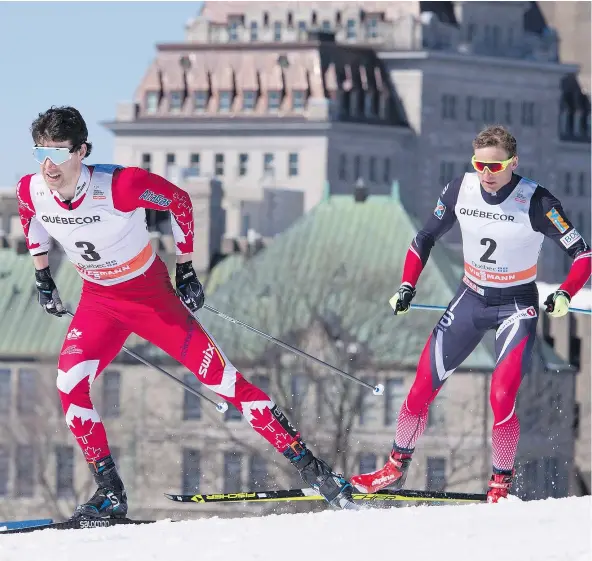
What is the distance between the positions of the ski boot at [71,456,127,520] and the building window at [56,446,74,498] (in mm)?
51087

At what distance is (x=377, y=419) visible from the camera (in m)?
63.1

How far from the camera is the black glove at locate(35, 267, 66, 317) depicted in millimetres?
12836

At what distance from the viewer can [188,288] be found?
41.2 ft

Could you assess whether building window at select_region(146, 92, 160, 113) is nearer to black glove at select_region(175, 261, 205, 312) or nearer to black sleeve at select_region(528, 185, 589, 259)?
black sleeve at select_region(528, 185, 589, 259)

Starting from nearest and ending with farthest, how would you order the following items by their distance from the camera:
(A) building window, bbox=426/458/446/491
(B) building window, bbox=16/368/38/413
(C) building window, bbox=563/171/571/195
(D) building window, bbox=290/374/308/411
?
(A) building window, bbox=426/458/446/491, (D) building window, bbox=290/374/308/411, (B) building window, bbox=16/368/38/413, (C) building window, bbox=563/171/571/195

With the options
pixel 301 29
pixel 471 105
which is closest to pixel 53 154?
pixel 471 105

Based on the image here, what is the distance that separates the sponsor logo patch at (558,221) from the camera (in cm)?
1293

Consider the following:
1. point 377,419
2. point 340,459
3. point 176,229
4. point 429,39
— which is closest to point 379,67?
point 429,39

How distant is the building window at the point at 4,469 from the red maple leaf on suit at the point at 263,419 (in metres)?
57.7

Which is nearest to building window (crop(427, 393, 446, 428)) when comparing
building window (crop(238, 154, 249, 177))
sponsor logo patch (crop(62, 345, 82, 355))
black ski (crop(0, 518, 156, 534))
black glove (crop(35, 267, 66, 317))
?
black glove (crop(35, 267, 66, 317))

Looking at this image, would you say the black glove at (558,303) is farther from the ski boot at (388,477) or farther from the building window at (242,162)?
the building window at (242,162)

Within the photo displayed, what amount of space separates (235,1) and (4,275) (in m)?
55.3

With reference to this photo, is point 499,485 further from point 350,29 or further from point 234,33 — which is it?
point 350,29

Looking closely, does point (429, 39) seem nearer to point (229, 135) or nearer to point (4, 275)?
point (229, 135)
